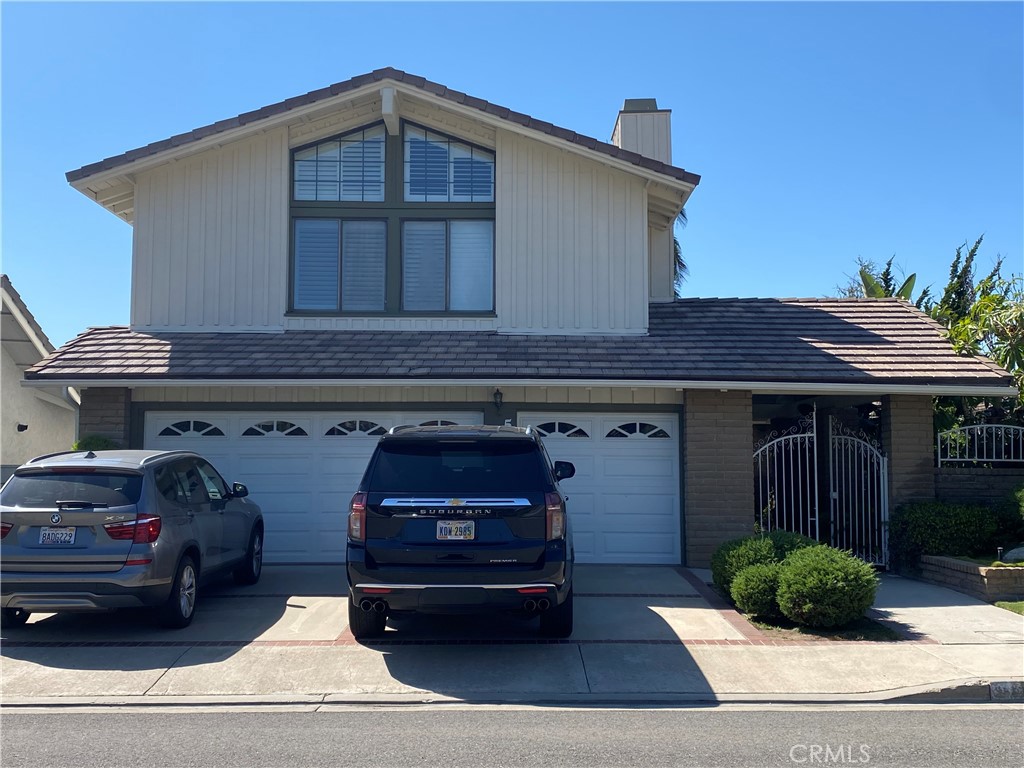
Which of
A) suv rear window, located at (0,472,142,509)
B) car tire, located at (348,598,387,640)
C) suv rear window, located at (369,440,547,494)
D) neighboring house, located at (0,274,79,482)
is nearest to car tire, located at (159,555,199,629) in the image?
suv rear window, located at (0,472,142,509)

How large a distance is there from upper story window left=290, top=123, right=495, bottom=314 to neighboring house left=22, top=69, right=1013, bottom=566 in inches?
1.4

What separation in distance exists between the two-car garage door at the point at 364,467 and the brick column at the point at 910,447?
292cm

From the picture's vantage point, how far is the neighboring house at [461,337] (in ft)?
40.0

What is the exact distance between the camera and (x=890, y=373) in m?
12.0

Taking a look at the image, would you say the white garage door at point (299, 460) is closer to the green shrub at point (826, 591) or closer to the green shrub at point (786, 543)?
the green shrub at point (786, 543)

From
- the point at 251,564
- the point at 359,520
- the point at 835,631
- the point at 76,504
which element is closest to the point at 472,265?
the point at 251,564

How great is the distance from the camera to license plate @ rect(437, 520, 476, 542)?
23.8 feet

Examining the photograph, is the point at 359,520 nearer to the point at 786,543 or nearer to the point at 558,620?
the point at 558,620

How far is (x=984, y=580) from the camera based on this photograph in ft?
33.1

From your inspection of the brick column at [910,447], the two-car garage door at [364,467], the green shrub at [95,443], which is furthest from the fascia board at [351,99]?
the brick column at [910,447]

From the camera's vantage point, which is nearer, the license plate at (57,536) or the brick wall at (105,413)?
the license plate at (57,536)

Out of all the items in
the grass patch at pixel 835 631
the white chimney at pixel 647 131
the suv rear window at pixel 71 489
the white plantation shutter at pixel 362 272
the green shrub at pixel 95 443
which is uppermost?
the white chimney at pixel 647 131

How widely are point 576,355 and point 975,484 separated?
5687 mm

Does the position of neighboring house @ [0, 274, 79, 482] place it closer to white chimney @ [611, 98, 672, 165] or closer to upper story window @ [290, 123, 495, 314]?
upper story window @ [290, 123, 495, 314]
